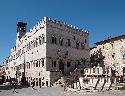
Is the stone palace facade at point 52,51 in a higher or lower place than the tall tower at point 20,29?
lower

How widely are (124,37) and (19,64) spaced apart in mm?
28714

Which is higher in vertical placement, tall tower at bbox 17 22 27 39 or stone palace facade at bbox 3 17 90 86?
tall tower at bbox 17 22 27 39

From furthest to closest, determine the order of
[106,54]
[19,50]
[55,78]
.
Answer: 1. [19,50]
2. [106,54]
3. [55,78]

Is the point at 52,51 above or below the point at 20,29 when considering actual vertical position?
below

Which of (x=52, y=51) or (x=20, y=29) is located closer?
(x=52, y=51)

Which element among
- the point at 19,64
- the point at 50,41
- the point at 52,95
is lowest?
the point at 52,95

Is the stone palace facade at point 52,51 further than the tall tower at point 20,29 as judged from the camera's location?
No

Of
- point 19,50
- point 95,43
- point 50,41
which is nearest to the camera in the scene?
point 50,41

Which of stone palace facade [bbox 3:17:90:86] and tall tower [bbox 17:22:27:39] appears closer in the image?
stone palace facade [bbox 3:17:90:86]

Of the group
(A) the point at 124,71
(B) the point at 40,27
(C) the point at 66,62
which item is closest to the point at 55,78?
(C) the point at 66,62

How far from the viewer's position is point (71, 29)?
173ft

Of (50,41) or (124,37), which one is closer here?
(50,41)

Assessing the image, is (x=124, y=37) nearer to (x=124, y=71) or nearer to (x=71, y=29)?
(x=124, y=71)

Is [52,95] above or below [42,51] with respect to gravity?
below
